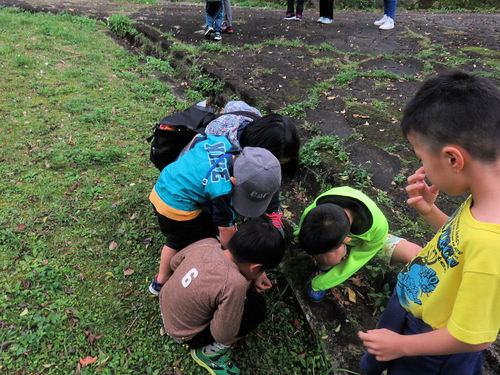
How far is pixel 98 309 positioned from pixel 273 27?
7507mm

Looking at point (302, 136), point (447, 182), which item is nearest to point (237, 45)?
point (302, 136)

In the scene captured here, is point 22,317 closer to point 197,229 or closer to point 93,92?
point 197,229

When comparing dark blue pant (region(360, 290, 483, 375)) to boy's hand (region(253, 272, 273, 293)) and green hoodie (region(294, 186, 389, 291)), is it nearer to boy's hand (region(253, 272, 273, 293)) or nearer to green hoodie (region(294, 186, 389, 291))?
green hoodie (region(294, 186, 389, 291))

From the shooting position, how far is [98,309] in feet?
8.48

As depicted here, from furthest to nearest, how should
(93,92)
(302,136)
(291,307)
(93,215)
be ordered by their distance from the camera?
A: 1. (93,92)
2. (302,136)
3. (93,215)
4. (291,307)

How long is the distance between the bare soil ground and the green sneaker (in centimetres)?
65

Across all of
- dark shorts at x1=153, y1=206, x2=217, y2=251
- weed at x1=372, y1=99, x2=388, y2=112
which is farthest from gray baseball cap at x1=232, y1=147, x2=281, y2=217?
weed at x1=372, y1=99, x2=388, y2=112

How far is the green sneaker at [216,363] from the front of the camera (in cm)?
225

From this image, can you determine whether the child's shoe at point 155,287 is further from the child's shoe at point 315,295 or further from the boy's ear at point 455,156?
the boy's ear at point 455,156

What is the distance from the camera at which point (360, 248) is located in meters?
2.50

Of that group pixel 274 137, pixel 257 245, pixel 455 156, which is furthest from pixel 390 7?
pixel 455 156

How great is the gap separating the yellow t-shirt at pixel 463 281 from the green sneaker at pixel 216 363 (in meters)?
1.31

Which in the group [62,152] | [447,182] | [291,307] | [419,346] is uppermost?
[447,182]

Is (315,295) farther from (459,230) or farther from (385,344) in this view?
(459,230)
